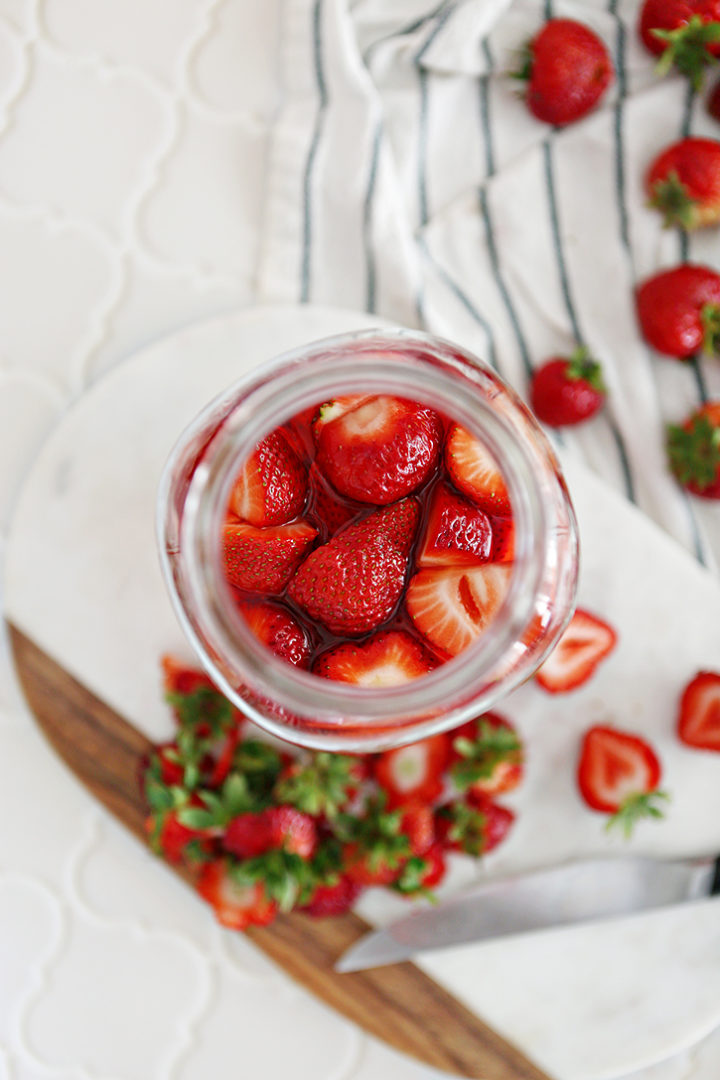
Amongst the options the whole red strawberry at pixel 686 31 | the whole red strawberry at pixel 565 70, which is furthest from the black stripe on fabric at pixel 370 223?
the whole red strawberry at pixel 686 31

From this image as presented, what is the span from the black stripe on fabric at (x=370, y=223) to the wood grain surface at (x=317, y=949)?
1.30 ft

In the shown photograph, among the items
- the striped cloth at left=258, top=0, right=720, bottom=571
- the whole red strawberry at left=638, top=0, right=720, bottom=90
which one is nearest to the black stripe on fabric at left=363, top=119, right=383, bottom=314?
the striped cloth at left=258, top=0, right=720, bottom=571

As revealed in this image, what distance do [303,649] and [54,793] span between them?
0.41 metres

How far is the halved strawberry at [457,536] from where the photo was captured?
17.6 inches

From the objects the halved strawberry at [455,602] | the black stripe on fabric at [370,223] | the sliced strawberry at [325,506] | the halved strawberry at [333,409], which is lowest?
the halved strawberry at [455,602]

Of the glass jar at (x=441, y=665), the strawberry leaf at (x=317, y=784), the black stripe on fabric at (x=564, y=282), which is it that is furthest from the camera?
the black stripe on fabric at (x=564, y=282)

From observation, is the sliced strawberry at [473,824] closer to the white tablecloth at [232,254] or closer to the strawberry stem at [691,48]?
the white tablecloth at [232,254]

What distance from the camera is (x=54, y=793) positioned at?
75cm

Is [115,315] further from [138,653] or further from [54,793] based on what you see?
[54,793]

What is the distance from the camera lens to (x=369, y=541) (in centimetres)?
44

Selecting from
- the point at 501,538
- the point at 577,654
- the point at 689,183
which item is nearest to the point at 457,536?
the point at 501,538

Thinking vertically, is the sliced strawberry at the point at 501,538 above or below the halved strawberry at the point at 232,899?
above

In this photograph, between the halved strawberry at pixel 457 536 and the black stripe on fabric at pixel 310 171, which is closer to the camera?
the halved strawberry at pixel 457 536

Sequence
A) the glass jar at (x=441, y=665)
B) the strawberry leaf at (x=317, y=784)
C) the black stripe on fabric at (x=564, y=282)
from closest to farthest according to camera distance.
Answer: the glass jar at (x=441, y=665)
the strawberry leaf at (x=317, y=784)
the black stripe on fabric at (x=564, y=282)
